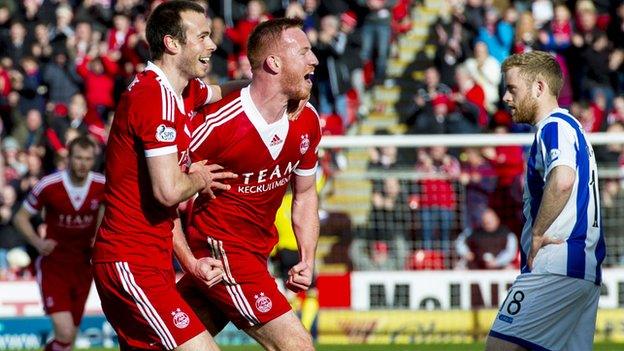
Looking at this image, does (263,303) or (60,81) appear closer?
(263,303)

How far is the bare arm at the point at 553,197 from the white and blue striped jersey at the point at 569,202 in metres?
0.06

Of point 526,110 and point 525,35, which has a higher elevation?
point 526,110

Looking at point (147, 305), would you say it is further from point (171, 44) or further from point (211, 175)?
point (171, 44)

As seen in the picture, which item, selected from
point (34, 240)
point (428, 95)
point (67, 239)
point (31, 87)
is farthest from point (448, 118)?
point (34, 240)

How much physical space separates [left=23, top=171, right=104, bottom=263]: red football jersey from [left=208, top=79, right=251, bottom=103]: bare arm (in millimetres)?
4448

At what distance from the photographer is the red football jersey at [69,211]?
39.6 feet

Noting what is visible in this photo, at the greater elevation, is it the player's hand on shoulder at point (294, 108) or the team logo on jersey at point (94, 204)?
the player's hand on shoulder at point (294, 108)

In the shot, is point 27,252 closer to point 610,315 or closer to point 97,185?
point 97,185

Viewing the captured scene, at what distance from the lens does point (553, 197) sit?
7098mm

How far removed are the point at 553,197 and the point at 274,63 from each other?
180 cm

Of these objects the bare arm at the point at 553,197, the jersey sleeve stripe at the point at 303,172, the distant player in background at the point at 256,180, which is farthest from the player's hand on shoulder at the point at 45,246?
the bare arm at the point at 553,197

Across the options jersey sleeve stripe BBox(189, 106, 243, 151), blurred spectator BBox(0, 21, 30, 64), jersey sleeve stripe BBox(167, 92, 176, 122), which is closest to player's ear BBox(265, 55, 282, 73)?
jersey sleeve stripe BBox(189, 106, 243, 151)

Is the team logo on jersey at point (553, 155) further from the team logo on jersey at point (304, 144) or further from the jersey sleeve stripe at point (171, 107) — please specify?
the jersey sleeve stripe at point (171, 107)

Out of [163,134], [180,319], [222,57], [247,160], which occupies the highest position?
[163,134]
